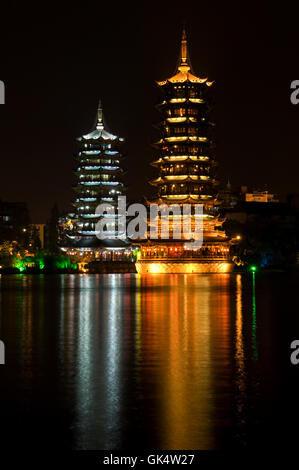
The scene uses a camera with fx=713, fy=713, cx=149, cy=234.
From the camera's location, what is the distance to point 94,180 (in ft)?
345

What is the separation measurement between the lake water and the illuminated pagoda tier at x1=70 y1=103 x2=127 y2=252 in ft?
248

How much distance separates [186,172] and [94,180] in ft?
70.9

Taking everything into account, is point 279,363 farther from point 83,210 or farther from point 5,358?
point 83,210

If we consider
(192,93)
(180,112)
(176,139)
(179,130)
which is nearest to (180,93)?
(192,93)

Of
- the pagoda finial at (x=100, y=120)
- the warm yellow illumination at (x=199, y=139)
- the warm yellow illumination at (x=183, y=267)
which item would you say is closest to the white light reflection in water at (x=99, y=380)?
the warm yellow illumination at (x=183, y=267)

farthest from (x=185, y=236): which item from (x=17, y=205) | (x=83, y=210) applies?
(x=17, y=205)

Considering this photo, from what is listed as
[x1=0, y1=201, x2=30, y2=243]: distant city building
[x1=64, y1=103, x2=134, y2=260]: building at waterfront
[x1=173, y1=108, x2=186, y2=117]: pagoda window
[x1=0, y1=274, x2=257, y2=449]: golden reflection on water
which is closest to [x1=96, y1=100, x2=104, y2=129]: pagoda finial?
[x1=64, y1=103, x2=134, y2=260]: building at waterfront

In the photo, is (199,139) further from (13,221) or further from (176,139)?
(13,221)

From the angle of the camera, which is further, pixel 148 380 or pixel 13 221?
pixel 13 221

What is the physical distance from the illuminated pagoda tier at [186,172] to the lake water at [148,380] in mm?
56649

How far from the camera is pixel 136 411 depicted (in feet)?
39.8

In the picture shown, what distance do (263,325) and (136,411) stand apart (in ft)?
44.2

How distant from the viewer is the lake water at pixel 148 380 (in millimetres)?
10812

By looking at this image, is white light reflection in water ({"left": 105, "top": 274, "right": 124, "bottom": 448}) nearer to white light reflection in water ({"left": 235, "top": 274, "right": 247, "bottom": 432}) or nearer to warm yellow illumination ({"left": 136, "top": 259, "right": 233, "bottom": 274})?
white light reflection in water ({"left": 235, "top": 274, "right": 247, "bottom": 432})
